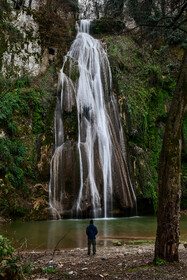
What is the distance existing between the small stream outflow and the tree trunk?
27.4 ft

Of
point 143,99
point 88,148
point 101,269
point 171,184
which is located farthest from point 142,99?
point 101,269

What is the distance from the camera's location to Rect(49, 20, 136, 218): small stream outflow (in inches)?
488

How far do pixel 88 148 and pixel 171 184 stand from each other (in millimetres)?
10144

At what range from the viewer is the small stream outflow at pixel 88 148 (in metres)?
12.4

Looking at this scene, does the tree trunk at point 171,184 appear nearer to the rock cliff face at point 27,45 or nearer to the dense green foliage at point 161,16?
the dense green foliage at point 161,16

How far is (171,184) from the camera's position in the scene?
4047 millimetres

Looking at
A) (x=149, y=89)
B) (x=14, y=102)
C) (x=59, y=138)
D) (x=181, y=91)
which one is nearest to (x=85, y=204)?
(x=59, y=138)

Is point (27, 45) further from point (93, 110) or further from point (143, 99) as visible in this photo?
point (143, 99)

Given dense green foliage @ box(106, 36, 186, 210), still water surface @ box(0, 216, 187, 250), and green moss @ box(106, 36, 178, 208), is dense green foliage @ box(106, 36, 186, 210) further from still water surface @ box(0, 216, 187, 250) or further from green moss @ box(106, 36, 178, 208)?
still water surface @ box(0, 216, 187, 250)

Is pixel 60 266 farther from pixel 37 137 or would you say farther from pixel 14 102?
pixel 14 102

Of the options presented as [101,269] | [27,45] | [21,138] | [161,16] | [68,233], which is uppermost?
[27,45]

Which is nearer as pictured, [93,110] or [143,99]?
[93,110]

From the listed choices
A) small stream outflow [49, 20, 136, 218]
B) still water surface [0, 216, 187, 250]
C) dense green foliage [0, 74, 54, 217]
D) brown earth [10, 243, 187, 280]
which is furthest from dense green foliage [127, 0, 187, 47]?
small stream outflow [49, 20, 136, 218]

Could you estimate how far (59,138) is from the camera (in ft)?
46.9
